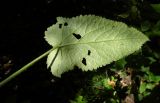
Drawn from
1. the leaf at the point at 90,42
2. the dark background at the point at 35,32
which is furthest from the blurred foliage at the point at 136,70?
the leaf at the point at 90,42

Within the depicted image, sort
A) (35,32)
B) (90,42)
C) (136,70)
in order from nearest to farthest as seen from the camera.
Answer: (90,42) < (136,70) < (35,32)

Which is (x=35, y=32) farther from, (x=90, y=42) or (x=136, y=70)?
(x=90, y=42)

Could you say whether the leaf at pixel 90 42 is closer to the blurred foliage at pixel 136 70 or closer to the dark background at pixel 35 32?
the blurred foliage at pixel 136 70

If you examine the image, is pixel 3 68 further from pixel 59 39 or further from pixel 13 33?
pixel 59 39

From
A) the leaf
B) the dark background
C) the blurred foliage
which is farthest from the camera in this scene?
the dark background

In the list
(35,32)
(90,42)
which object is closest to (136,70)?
(90,42)

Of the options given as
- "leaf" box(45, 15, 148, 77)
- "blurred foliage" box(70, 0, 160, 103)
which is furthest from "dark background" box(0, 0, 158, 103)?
"leaf" box(45, 15, 148, 77)

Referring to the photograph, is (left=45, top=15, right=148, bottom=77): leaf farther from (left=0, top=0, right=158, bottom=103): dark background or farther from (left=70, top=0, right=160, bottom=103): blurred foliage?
(left=0, top=0, right=158, bottom=103): dark background
